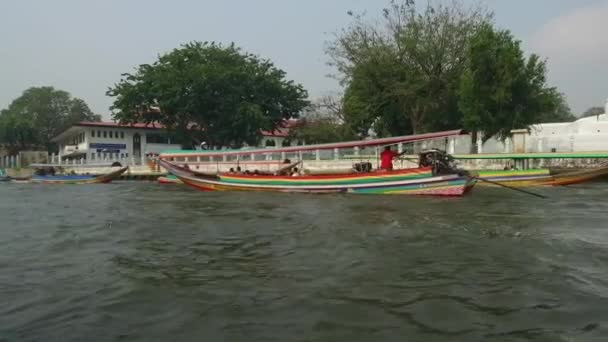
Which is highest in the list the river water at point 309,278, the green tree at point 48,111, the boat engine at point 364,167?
the green tree at point 48,111

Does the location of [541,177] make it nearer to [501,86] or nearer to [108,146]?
[501,86]

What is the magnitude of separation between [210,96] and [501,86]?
19189 mm

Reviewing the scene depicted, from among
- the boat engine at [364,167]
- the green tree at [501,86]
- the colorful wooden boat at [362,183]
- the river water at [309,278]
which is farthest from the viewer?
the green tree at [501,86]

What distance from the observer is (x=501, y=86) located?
23969 mm

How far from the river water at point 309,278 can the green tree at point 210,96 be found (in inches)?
942

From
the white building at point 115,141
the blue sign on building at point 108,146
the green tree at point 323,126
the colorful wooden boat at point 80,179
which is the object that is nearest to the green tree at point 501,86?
the green tree at point 323,126

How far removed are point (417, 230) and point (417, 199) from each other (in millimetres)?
6108

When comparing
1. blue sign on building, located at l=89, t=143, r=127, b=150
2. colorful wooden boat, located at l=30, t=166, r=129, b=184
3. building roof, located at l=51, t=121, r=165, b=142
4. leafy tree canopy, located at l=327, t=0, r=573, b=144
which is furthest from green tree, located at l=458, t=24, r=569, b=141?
blue sign on building, located at l=89, t=143, r=127, b=150

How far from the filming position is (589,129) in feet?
84.8

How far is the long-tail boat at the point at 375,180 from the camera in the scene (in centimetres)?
1563

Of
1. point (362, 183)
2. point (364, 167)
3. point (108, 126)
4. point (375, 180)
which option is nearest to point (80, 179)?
point (108, 126)

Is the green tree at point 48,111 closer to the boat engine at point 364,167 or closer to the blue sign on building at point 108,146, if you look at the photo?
the blue sign on building at point 108,146

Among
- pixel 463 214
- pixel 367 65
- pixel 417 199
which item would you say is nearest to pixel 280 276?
pixel 463 214

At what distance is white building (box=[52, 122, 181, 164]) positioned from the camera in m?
43.8
